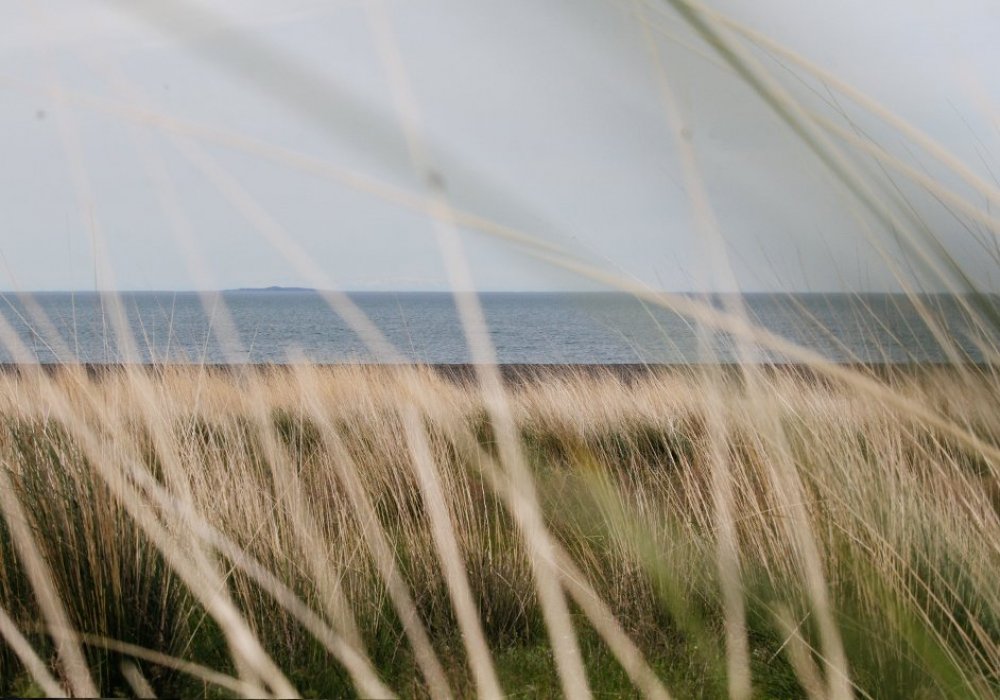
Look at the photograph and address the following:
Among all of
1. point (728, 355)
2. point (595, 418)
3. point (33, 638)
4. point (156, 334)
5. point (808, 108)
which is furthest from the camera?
point (595, 418)

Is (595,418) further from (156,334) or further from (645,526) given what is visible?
(156,334)

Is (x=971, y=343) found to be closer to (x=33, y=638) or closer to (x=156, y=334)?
(x=33, y=638)

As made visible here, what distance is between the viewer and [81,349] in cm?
182

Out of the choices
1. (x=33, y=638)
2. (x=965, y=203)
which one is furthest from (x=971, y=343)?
(x=33, y=638)

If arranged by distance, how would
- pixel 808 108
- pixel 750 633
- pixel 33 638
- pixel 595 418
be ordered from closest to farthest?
pixel 808 108, pixel 33 638, pixel 750 633, pixel 595 418

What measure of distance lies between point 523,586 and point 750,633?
1.65 feet

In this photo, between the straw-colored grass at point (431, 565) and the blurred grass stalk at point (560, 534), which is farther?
the straw-colored grass at point (431, 565)

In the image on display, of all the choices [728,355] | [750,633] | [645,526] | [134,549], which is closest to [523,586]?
[645,526]

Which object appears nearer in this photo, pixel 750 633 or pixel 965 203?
pixel 965 203

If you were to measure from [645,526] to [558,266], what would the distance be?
1.62 meters

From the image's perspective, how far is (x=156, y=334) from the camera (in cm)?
176

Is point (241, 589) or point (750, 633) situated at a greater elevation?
point (241, 589)

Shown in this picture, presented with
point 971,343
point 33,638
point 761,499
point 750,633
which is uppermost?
point 971,343

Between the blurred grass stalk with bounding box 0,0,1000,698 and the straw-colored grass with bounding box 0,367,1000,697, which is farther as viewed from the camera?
the straw-colored grass with bounding box 0,367,1000,697
